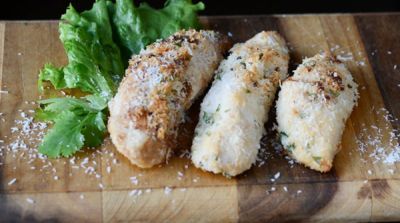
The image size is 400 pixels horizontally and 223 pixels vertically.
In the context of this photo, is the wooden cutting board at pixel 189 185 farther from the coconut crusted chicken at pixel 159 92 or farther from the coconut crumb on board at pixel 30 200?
the coconut crusted chicken at pixel 159 92

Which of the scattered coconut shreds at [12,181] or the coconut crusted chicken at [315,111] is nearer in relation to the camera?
the scattered coconut shreds at [12,181]

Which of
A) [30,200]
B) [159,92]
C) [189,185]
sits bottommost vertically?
[30,200]

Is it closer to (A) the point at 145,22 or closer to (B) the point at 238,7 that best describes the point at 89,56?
(A) the point at 145,22

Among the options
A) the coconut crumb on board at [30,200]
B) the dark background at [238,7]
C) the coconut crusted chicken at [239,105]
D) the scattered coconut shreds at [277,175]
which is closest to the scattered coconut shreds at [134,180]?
the coconut crusted chicken at [239,105]

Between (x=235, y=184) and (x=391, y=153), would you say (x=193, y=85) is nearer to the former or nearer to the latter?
(x=235, y=184)

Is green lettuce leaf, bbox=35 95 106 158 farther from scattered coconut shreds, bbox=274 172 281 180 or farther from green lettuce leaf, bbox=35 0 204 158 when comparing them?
scattered coconut shreds, bbox=274 172 281 180

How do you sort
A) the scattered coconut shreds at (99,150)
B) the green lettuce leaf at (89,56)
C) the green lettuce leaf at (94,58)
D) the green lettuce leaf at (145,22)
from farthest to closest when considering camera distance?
the green lettuce leaf at (145,22)
the green lettuce leaf at (89,56)
the green lettuce leaf at (94,58)
the scattered coconut shreds at (99,150)

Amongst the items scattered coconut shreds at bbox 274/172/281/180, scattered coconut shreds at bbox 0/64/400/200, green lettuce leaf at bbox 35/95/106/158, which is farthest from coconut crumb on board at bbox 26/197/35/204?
scattered coconut shreds at bbox 274/172/281/180

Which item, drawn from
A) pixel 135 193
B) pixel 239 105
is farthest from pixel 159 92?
pixel 135 193
